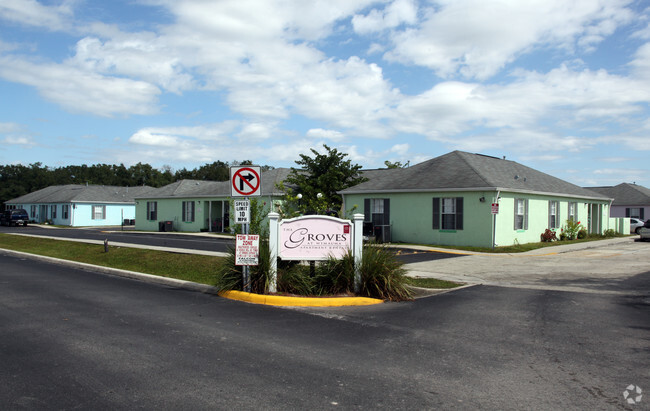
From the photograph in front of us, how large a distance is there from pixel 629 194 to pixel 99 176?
8343 centimetres

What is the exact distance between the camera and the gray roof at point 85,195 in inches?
2088

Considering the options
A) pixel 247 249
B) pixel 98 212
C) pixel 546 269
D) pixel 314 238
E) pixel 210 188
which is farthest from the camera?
pixel 98 212

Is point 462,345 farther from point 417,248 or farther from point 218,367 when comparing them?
point 417,248

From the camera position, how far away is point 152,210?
4288cm

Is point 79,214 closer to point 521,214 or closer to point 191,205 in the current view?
point 191,205

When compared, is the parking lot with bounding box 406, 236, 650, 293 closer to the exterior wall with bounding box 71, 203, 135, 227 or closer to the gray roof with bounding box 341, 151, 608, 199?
the gray roof with bounding box 341, 151, 608, 199

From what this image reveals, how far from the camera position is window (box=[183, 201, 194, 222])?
129ft

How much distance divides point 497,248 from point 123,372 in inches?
800

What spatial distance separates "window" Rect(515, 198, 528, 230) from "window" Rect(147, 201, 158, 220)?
29.5 metres

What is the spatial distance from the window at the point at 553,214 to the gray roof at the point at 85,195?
126 feet

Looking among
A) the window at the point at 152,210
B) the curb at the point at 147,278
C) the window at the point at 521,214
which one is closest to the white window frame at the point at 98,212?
the window at the point at 152,210

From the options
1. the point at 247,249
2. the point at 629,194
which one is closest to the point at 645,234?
the point at 629,194

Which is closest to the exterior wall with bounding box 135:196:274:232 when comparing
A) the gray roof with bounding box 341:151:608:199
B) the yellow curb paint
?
the gray roof with bounding box 341:151:608:199

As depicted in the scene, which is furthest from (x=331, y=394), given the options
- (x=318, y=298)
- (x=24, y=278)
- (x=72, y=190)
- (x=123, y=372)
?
(x=72, y=190)
